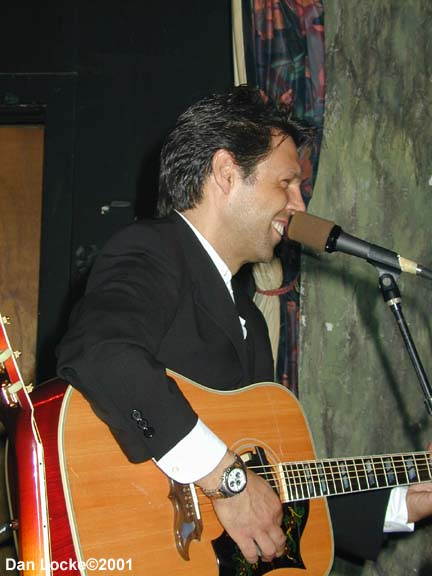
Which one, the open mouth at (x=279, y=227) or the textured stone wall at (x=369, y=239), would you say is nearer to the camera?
the open mouth at (x=279, y=227)

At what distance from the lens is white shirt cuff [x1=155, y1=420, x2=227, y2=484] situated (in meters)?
1.59

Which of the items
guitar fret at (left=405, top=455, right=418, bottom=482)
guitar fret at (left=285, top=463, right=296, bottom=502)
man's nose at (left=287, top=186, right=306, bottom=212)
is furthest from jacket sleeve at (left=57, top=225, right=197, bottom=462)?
guitar fret at (left=405, top=455, right=418, bottom=482)

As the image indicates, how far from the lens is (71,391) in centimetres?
159

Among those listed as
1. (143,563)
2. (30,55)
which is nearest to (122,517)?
(143,563)

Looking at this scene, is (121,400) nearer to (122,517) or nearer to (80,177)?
(122,517)

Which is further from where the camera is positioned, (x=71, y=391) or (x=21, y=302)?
(x=21, y=302)

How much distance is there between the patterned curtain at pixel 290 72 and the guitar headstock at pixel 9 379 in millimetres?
1998

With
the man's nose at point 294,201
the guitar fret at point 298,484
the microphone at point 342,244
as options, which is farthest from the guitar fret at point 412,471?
the man's nose at point 294,201

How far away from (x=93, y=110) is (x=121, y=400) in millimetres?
2474

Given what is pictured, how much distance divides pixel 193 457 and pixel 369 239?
225cm

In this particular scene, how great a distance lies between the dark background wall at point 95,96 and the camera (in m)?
3.58

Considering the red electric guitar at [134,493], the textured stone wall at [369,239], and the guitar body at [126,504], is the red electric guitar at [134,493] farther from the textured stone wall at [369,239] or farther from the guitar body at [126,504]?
the textured stone wall at [369,239]

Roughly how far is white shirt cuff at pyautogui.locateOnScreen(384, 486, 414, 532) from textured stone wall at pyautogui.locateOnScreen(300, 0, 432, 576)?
1258 millimetres

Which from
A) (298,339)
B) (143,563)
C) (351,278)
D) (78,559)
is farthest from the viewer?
(351,278)
